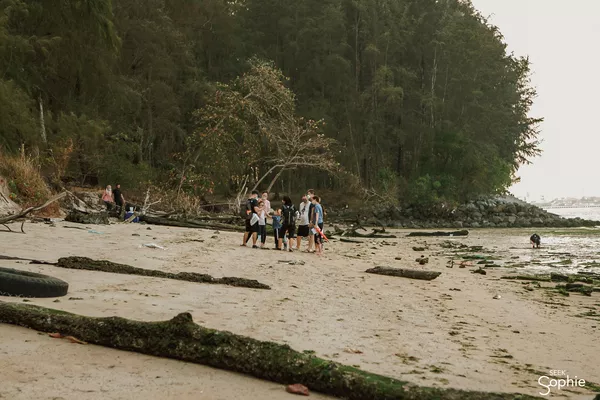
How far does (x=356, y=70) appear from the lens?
4347 centimetres

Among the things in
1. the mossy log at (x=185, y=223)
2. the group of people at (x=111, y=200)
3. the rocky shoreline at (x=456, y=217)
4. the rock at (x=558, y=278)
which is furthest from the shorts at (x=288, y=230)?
the rocky shoreline at (x=456, y=217)

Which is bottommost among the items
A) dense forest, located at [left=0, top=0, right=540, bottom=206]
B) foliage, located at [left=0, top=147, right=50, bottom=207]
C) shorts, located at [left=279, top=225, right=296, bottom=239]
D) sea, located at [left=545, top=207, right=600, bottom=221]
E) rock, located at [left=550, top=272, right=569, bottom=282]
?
rock, located at [left=550, top=272, right=569, bottom=282]

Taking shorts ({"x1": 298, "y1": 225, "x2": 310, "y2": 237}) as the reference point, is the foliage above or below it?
above

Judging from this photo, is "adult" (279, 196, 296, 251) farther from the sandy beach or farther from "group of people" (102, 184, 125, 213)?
"group of people" (102, 184, 125, 213)

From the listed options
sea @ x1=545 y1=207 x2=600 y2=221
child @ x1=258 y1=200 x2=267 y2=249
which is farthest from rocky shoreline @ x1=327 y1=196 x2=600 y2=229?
sea @ x1=545 y1=207 x2=600 y2=221

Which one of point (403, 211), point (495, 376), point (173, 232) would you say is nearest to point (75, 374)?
→ point (495, 376)

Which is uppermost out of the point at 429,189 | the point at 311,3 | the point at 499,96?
the point at 311,3

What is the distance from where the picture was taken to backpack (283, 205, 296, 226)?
13922 mm

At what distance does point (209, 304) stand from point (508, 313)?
13.4 feet

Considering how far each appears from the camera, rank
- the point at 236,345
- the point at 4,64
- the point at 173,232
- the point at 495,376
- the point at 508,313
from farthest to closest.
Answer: the point at 4,64 < the point at 173,232 < the point at 508,313 < the point at 495,376 < the point at 236,345

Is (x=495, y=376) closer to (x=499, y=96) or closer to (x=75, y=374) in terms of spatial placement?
(x=75, y=374)

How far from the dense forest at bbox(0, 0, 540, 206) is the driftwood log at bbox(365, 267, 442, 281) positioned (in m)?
15.4

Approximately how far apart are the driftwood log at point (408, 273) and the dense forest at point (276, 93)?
50.5ft

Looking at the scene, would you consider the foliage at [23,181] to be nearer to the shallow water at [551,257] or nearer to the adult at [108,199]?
the adult at [108,199]
